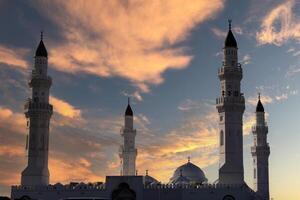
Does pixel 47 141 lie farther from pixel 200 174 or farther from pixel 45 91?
pixel 200 174

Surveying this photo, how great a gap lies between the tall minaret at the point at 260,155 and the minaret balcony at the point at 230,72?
17.1m

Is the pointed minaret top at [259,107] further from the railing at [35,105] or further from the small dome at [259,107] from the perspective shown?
the railing at [35,105]

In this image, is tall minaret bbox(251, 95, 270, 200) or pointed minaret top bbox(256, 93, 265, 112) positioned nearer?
tall minaret bbox(251, 95, 270, 200)

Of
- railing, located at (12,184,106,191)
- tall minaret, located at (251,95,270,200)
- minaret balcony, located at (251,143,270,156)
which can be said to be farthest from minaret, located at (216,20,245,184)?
railing, located at (12,184,106,191)

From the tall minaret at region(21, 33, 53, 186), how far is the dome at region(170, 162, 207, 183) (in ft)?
74.2

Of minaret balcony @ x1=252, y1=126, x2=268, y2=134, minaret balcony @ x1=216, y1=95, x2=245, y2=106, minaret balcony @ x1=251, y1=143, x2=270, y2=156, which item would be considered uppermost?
minaret balcony @ x1=216, y1=95, x2=245, y2=106

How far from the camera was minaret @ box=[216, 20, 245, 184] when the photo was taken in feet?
237

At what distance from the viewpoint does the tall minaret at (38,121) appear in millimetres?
76625

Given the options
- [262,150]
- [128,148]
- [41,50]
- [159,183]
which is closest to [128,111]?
[128,148]

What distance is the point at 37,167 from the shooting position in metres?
76.9

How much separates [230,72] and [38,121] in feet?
92.7

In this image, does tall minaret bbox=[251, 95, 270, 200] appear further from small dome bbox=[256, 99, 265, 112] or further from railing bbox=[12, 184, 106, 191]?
railing bbox=[12, 184, 106, 191]

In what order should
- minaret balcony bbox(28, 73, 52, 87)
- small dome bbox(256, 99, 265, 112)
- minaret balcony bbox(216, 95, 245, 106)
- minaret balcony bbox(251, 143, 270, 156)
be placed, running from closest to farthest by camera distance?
1. minaret balcony bbox(216, 95, 245, 106)
2. minaret balcony bbox(28, 73, 52, 87)
3. minaret balcony bbox(251, 143, 270, 156)
4. small dome bbox(256, 99, 265, 112)

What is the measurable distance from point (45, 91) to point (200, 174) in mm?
29743
